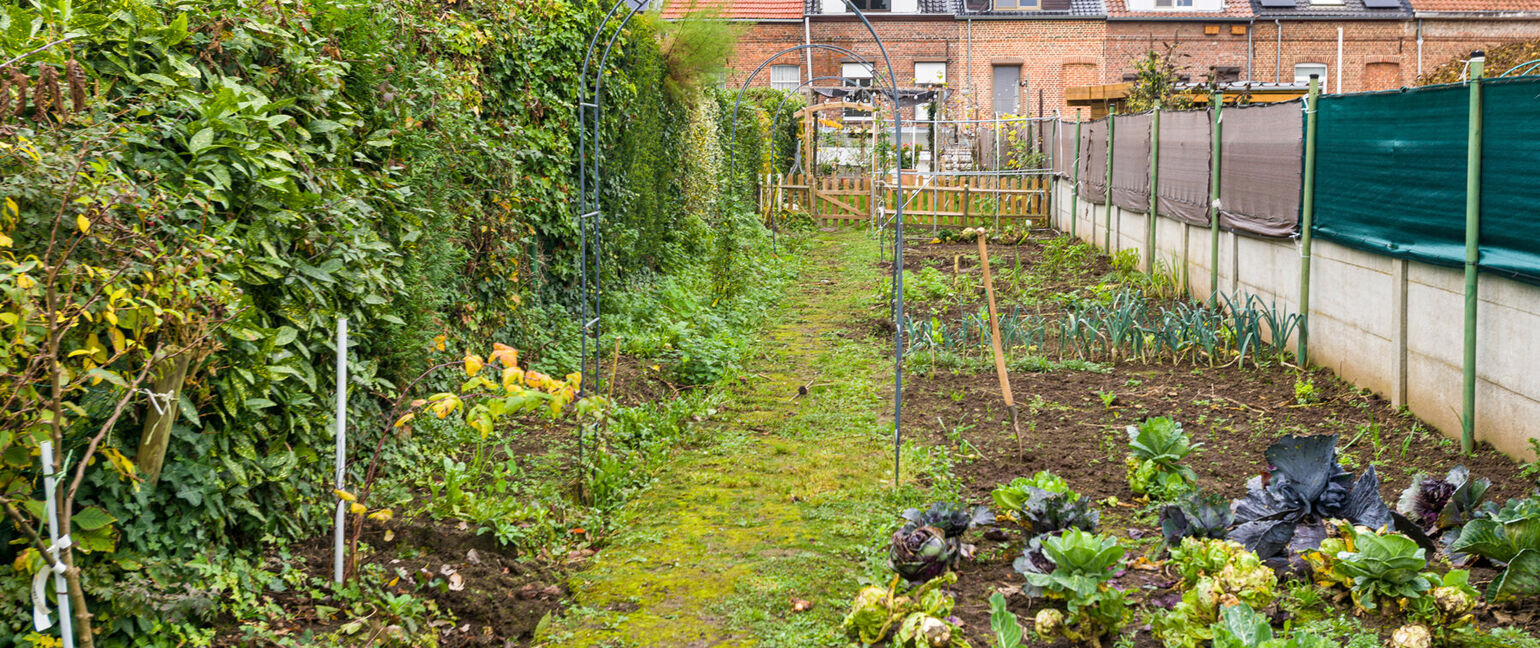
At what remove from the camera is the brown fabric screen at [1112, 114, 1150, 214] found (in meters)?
11.7

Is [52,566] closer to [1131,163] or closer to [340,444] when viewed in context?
[340,444]

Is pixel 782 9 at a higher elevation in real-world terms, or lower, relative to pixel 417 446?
higher

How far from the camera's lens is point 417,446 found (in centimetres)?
491

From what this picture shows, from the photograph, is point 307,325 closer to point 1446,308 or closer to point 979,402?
point 979,402

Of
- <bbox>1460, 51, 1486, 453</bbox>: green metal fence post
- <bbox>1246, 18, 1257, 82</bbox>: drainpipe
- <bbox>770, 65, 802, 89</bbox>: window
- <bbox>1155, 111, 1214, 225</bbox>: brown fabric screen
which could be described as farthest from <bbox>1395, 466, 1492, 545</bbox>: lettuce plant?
<bbox>1246, 18, 1257, 82</bbox>: drainpipe

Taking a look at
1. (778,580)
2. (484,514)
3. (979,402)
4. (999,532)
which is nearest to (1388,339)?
(979,402)

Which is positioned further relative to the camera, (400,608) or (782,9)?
(782,9)

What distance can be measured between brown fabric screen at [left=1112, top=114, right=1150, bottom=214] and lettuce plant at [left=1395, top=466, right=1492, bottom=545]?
7780 millimetres

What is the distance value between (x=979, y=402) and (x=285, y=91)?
440cm

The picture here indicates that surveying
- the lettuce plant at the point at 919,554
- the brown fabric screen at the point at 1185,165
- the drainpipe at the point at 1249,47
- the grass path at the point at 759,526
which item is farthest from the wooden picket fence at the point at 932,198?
the lettuce plant at the point at 919,554

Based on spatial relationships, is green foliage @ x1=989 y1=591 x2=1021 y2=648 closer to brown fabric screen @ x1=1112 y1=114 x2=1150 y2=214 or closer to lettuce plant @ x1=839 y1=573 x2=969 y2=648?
lettuce plant @ x1=839 y1=573 x2=969 y2=648

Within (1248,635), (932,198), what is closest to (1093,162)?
(932,198)

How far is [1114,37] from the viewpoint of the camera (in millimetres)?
30359

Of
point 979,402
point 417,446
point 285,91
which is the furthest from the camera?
point 979,402
